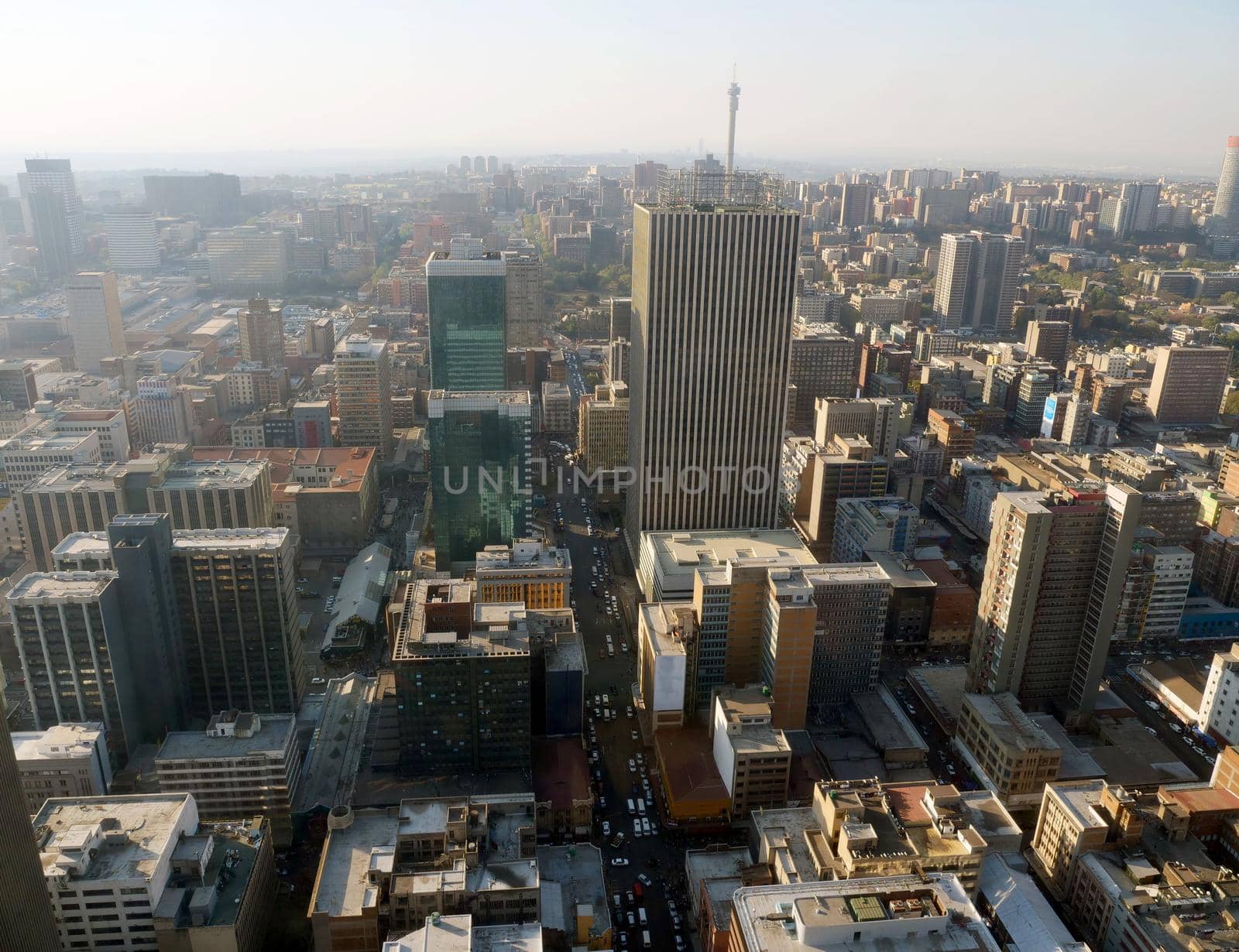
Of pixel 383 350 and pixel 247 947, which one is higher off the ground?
pixel 383 350

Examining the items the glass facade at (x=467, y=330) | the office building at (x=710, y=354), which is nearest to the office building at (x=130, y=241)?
the glass facade at (x=467, y=330)

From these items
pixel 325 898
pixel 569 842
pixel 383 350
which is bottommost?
pixel 569 842

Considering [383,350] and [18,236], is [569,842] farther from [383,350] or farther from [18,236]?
A: [18,236]

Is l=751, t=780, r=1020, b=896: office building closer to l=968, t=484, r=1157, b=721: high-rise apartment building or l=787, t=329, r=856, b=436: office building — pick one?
l=968, t=484, r=1157, b=721: high-rise apartment building

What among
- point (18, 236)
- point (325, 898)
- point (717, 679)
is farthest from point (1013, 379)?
point (18, 236)

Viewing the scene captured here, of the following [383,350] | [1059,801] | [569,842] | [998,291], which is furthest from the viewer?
[998,291]

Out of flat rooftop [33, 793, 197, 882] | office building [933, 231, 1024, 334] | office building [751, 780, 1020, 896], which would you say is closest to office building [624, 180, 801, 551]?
office building [751, 780, 1020, 896]

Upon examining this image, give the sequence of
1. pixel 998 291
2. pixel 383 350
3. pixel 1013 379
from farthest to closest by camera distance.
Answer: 1. pixel 998 291
2. pixel 1013 379
3. pixel 383 350
